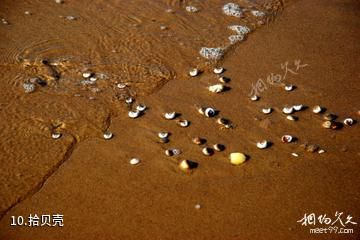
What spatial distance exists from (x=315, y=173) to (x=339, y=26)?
3738mm

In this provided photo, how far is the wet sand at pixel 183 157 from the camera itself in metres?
3.86

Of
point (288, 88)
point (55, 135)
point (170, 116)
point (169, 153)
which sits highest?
point (288, 88)

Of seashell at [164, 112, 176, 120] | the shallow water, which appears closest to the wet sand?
the shallow water

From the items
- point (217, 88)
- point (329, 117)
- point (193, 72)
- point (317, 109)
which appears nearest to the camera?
point (329, 117)

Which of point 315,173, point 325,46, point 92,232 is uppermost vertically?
point 325,46

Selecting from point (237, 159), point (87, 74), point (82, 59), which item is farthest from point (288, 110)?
point (82, 59)

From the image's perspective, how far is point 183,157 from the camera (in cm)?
450

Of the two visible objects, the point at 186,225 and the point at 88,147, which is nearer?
the point at 186,225

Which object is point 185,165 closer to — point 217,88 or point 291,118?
point 217,88

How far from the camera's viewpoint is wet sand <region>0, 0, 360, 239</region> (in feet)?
12.7

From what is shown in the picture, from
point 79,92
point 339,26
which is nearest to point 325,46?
point 339,26

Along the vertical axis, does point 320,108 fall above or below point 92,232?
above

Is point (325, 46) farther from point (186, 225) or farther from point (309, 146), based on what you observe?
point (186, 225)

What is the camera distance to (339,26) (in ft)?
22.6
